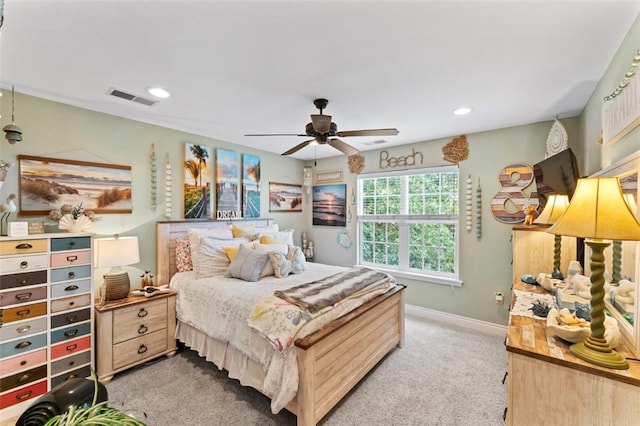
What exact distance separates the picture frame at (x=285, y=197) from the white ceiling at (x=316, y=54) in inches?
78.2

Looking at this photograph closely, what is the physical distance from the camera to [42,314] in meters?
2.16

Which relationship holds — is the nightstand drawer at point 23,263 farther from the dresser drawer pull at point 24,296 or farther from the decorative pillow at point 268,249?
the decorative pillow at point 268,249

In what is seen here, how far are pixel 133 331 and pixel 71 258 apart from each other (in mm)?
855

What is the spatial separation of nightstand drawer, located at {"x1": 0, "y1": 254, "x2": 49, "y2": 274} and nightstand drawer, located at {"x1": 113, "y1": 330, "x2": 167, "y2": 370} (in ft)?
3.04

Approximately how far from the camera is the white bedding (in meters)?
1.90

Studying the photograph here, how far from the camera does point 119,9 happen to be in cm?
140

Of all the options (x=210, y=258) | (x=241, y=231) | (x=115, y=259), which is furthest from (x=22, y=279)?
(x=241, y=231)

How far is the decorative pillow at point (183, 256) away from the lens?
3295mm

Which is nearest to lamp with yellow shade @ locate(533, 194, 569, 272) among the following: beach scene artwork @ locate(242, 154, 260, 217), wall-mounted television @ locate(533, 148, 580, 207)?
wall-mounted television @ locate(533, 148, 580, 207)

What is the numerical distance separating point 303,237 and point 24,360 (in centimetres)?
372

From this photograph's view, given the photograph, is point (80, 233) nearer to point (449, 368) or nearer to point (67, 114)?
point (67, 114)

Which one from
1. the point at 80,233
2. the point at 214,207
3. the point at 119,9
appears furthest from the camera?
the point at 214,207

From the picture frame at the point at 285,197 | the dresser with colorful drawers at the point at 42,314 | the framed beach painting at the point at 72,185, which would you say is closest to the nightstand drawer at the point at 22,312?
the dresser with colorful drawers at the point at 42,314

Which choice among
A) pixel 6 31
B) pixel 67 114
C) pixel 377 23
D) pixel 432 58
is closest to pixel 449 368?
pixel 432 58
